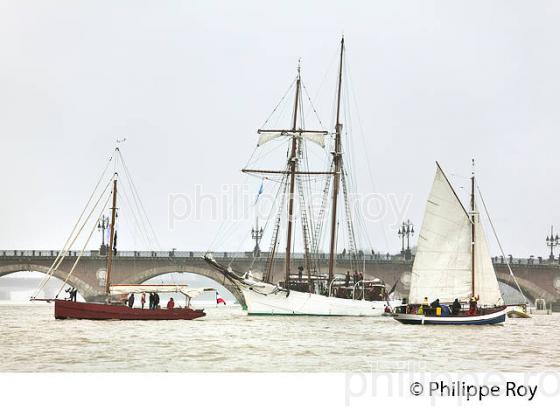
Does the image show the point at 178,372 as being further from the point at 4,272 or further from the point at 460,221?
the point at 4,272

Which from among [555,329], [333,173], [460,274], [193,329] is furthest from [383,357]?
[333,173]

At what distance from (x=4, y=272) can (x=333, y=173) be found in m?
33.2

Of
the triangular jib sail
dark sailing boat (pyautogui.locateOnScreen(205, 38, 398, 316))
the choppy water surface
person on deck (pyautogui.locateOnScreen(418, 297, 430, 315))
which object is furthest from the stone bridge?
the choppy water surface

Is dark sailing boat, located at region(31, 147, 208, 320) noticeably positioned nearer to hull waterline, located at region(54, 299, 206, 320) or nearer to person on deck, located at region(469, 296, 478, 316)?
hull waterline, located at region(54, 299, 206, 320)

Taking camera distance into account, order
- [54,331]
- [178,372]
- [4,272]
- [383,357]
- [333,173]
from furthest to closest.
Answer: [4,272]
[333,173]
[54,331]
[383,357]
[178,372]

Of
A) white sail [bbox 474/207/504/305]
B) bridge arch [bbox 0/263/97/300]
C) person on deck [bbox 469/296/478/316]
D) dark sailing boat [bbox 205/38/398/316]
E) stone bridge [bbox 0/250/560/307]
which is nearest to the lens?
person on deck [bbox 469/296/478/316]

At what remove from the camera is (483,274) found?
44.8m

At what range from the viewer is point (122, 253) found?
2943 inches

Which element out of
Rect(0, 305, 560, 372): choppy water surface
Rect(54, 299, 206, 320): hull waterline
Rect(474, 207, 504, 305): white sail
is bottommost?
Rect(0, 305, 560, 372): choppy water surface

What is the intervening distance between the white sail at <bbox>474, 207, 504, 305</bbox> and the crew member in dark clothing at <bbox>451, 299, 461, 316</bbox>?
2075 millimetres

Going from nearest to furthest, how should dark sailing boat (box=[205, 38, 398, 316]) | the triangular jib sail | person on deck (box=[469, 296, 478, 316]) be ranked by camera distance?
1. the triangular jib sail
2. person on deck (box=[469, 296, 478, 316])
3. dark sailing boat (box=[205, 38, 398, 316])

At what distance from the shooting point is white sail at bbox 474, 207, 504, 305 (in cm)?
4444

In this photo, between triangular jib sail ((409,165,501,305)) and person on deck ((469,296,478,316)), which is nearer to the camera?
triangular jib sail ((409,165,501,305))

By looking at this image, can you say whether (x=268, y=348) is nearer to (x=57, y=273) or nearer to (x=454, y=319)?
(x=454, y=319)
